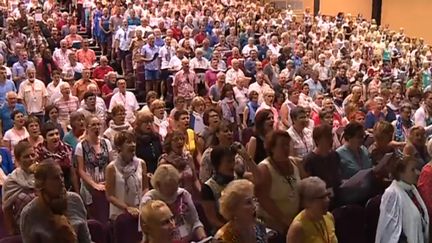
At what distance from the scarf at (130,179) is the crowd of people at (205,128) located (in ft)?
0.03

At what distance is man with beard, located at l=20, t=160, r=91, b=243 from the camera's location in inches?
157

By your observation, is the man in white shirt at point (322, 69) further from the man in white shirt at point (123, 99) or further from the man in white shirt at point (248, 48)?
the man in white shirt at point (123, 99)

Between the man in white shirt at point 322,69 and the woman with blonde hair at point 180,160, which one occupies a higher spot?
the woman with blonde hair at point 180,160

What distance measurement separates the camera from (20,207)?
490 cm

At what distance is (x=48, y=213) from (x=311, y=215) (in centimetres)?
155

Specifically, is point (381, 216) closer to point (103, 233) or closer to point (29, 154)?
point (103, 233)

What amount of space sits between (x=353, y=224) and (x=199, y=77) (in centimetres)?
748

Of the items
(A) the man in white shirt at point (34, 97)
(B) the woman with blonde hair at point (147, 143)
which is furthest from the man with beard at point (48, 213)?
(A) the man in white shirt at point (34, 97)

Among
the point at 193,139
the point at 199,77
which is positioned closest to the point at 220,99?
the point at 199,77

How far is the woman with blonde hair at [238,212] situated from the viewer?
12.3 feet

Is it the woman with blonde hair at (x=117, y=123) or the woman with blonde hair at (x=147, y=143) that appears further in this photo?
the woman with blonde hair at (x=117, y=123)

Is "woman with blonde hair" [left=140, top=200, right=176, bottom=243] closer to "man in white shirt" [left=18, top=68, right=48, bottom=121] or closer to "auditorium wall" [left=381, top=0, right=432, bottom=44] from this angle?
"man in white shirt" [left=18, top=68, right=48, bottom=121]

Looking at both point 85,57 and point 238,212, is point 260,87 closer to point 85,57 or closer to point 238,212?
point 85,57

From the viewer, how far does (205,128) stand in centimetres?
720
